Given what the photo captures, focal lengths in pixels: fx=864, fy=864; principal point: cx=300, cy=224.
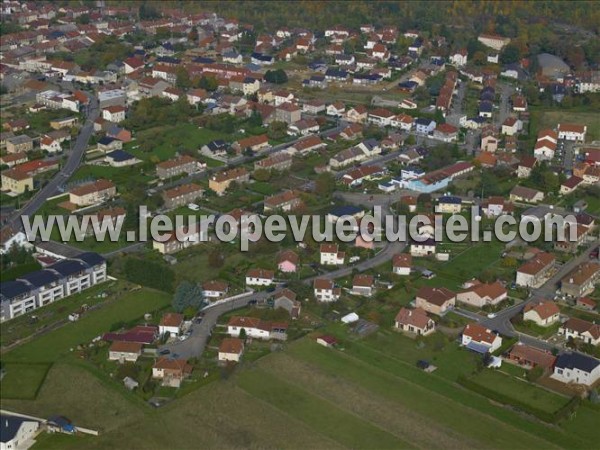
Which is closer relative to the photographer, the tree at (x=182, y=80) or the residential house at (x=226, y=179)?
the residential house at (x=226, y=179)

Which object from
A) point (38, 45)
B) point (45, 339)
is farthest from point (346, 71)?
point (45, 339)

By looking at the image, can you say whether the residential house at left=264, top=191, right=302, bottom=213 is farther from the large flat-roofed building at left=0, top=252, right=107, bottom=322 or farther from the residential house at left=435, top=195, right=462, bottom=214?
the large flat-roofed building at left=0, top=252, right=107, bottom=322

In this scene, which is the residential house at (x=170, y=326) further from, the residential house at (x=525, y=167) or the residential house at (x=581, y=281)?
the residential house at (x=525, y=167)

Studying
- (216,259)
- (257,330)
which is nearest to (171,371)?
(257,330)

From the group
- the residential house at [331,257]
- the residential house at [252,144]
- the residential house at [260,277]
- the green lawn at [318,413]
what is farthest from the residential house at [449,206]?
the green lawn at [318,413]

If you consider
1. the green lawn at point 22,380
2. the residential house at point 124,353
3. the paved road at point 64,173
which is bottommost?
the paved road at point 64,173

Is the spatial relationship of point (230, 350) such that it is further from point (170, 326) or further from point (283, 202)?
point (283, 202)
